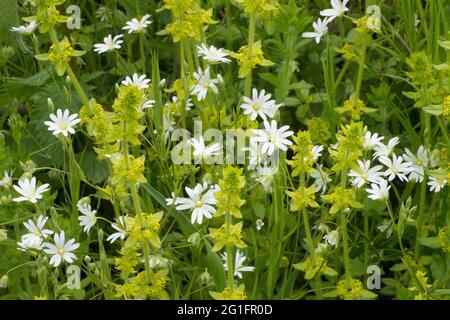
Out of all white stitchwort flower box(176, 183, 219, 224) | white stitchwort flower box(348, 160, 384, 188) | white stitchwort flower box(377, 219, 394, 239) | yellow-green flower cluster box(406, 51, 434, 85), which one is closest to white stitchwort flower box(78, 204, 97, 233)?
white stitchwort flower box(176, 183, 219, 224)

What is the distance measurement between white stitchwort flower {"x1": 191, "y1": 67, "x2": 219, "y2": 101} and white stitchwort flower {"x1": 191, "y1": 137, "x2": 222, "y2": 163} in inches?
6.6

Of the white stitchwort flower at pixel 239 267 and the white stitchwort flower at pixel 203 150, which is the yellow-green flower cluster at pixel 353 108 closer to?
the white stitchwort flower at pixel 203 150

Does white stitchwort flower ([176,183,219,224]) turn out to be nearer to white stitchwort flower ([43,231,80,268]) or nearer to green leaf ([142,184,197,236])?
green leaf ([142,184,197,236])

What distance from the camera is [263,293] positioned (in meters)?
2.13

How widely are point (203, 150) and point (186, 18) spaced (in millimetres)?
399

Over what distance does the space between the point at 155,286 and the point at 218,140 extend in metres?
0.45

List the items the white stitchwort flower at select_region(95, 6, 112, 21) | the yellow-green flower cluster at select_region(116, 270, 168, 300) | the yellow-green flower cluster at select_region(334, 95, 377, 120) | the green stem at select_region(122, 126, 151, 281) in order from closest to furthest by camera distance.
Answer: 1. the green stem at select_region(122, 126, 151, 281)
2. the yellow-green flower cluster at select_region(116, 270, 168, 300)
3. the yellow-green flower cluster at select_region(334, 95, 377, 120)
4. the white stitchwort flower at select_region(95, 6, 112, 21)

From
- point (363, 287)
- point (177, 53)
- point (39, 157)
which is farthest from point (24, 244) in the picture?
point (177, 53)

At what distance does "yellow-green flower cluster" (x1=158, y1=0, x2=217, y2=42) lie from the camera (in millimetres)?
2256

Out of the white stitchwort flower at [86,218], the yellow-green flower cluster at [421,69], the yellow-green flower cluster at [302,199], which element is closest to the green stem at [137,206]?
the white stitchwort flower at [86,218]

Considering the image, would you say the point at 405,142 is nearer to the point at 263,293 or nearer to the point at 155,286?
the point at 263,293

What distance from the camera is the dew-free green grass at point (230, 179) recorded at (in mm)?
1950

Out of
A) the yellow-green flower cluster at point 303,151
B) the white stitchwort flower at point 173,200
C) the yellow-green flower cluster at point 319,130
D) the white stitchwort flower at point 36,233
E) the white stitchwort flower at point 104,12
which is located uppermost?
the white stitchwort flower at point 104,12

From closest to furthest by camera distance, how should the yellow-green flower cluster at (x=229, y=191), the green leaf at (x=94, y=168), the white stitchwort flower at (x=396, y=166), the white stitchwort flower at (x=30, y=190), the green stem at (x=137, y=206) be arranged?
the yellow-green flower cluster at (x=229, y=191) → the green stem at (x=137, y=206) → the white stitchwort flower at (x=30, y=190) → the white stitchwort flower at (x=396, y=166) → the green leaf at (x=94, y=168)
